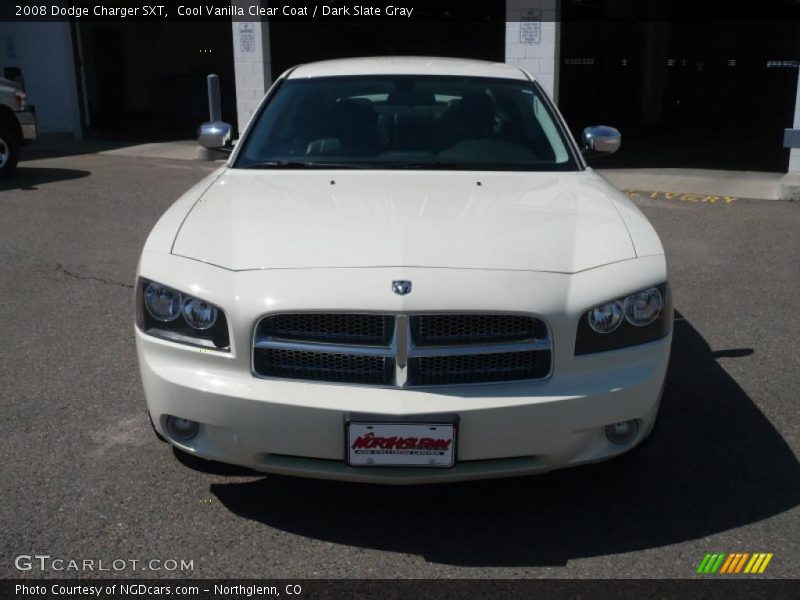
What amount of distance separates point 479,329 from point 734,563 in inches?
45.7

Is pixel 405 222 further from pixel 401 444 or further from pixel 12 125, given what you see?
pixel 12 125

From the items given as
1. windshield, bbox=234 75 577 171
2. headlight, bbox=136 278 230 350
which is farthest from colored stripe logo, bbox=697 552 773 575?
windshield, bbox=234 75 577 171

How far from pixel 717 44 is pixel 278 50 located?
12210mm

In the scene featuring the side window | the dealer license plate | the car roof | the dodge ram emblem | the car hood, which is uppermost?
the car roof

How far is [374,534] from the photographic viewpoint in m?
3.14

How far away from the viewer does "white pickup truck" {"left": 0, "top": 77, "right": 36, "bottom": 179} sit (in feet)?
36.0

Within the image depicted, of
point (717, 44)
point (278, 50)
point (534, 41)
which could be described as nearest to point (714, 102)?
point (717, 44)

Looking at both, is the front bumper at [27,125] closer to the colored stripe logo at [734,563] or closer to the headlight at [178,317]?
the headlight at [178,317]

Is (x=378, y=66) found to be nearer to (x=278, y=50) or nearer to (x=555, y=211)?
(x=555, y=211)

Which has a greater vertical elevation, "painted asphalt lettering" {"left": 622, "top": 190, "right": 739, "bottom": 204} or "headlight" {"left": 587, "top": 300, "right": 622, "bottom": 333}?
"headlight" {"left": 587, "top": 300, "right": 622, "bottom": 333}

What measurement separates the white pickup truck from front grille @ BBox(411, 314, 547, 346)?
382 inches

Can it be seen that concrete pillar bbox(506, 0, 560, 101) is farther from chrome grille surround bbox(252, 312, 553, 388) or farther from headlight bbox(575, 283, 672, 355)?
chrome grille surround bbox(252, 312, 553, 388)

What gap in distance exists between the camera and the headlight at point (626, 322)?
9.59 feet

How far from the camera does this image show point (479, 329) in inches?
114
